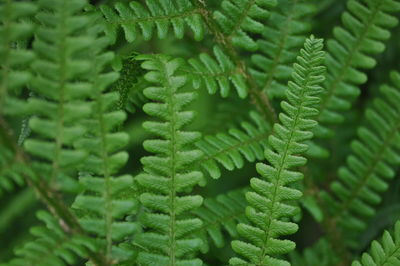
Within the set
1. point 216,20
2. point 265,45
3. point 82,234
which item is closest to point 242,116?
point 265,45

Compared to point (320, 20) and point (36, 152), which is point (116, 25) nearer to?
point (36, 152)

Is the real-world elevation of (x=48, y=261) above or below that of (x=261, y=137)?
below

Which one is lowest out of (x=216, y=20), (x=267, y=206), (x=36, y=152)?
(x=267, y=206)

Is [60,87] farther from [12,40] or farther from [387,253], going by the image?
[387,253]

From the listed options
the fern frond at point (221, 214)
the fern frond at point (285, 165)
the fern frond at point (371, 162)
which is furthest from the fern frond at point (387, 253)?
the fern frond at point (371, 162)

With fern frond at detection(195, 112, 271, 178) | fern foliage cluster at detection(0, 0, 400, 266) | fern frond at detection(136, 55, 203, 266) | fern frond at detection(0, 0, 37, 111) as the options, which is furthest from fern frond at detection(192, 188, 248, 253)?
fern frond at detection(0, 0, 37, 111)

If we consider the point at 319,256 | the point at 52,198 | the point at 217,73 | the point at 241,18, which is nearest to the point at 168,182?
the point at 52,198
